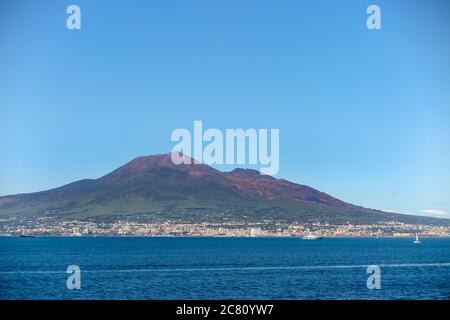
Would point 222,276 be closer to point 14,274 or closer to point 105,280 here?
point 105,280
